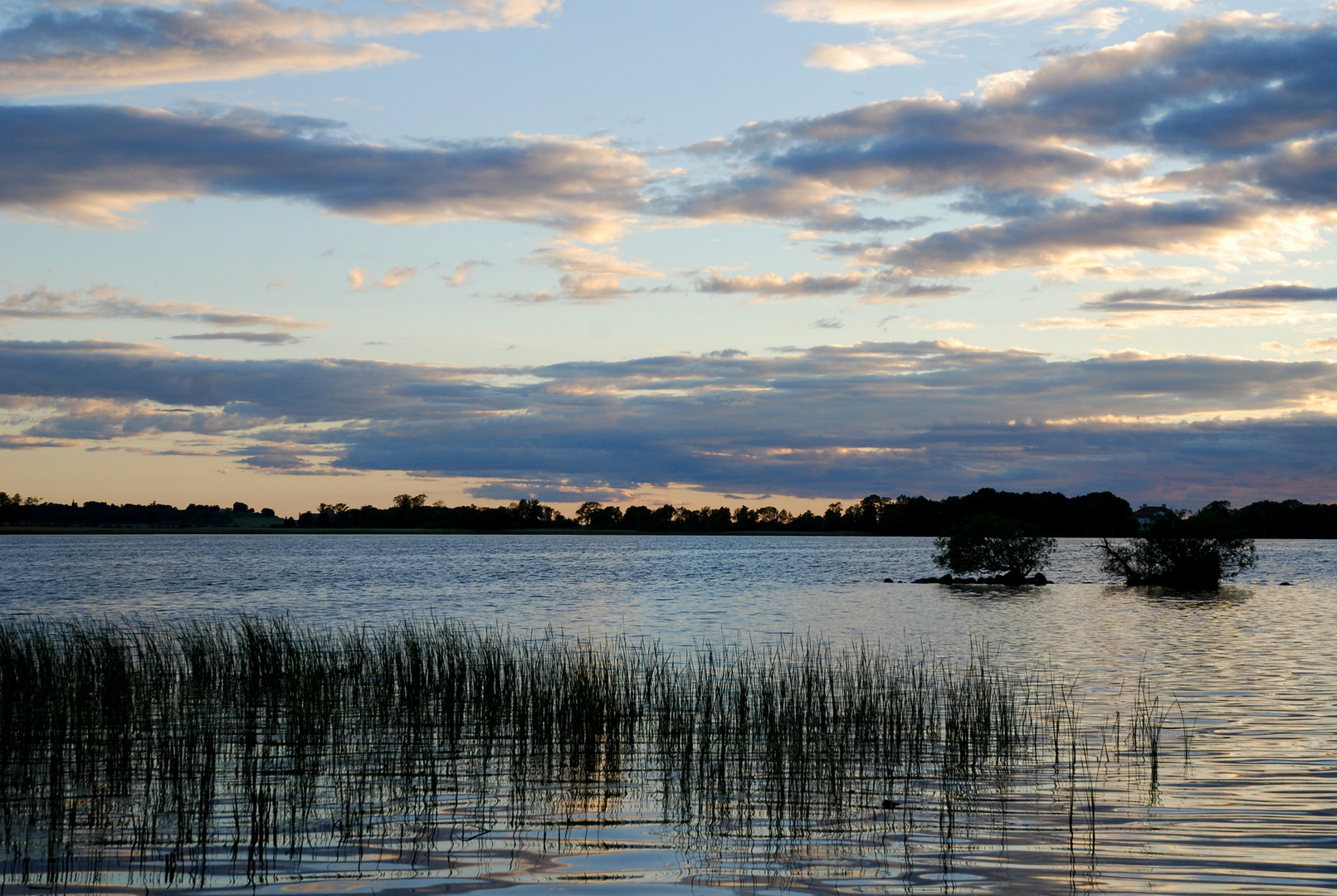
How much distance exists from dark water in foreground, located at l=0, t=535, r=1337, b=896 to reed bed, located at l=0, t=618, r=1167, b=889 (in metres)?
0.49

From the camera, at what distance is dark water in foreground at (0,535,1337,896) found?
7863 millimetres

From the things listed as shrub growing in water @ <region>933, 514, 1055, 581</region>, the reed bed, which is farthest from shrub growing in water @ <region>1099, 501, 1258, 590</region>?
the reed bed

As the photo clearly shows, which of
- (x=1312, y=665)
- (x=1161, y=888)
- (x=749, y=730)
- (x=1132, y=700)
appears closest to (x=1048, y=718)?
(x=1132, y=700)

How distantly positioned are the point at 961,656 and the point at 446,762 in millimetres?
15664

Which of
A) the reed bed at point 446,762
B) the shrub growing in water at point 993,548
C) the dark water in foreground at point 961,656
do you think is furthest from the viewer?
the shrub growing in water at point 993,548

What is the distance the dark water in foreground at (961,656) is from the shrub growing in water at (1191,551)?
7.38 ft

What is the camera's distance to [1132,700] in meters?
17.7

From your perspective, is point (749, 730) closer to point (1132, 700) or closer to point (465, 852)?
point (465, 852)

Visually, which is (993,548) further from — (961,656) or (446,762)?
(446,762)

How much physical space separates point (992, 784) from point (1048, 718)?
4.35 meters

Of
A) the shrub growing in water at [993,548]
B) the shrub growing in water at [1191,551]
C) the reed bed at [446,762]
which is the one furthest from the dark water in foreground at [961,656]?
the shrub growing in water at [993,548]

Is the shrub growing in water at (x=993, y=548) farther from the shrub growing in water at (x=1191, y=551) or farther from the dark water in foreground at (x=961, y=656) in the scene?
the shrub growing in water at (x=1191, y=551)

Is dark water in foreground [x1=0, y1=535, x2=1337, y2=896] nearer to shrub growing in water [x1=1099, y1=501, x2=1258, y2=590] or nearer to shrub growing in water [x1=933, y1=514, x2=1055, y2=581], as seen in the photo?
shrub growing in water [x1=1099, y1=501, x2=1258, y2=590]

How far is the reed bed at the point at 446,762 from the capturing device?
8891mm
